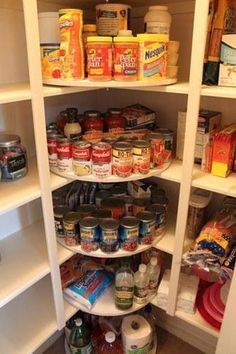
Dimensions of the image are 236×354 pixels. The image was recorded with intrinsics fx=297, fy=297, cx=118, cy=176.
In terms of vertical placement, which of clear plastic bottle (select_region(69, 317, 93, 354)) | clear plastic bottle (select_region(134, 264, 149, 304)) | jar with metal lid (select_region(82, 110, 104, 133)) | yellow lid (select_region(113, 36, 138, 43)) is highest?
yellow lid (select_region(113, 36, 138, 43))

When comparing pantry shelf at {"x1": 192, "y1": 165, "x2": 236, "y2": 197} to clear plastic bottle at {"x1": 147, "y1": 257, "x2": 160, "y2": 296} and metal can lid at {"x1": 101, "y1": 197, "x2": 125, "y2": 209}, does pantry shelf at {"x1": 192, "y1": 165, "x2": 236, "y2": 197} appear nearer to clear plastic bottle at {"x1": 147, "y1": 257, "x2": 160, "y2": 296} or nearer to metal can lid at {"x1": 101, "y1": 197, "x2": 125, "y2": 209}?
metal can lid at {"x1": 101, "y1": 197, "x2": 125, "y2": 209}

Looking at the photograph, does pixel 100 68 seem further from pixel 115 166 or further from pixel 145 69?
pixel 115 166

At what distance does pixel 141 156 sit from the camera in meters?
1.05

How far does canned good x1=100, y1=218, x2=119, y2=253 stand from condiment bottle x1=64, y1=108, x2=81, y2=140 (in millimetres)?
350

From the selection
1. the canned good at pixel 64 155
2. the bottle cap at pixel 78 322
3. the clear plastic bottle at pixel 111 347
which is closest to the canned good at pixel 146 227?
the canned good at pixel 64 155

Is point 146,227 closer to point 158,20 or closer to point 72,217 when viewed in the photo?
point 72,217

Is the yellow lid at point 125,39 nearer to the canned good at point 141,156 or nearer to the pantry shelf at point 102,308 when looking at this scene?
the canned good at point 141,156

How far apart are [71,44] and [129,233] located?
0.69 meters

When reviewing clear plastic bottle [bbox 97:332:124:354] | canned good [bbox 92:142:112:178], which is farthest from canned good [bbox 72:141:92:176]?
clear plastic bottle [bbox 97:332:124:354]

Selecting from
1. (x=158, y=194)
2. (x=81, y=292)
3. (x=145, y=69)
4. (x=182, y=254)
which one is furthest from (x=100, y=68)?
(x=81, y=292)

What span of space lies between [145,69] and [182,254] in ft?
2.25

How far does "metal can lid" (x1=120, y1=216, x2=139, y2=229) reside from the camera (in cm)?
114

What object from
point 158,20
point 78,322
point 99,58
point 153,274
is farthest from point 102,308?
point 158,20

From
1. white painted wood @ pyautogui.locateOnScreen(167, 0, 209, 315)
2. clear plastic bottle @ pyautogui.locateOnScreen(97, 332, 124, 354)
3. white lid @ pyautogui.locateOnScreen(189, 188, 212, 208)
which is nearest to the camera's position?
white painted wood @ pyautogui.locateOnScreen(167, 0, 209, 315)
